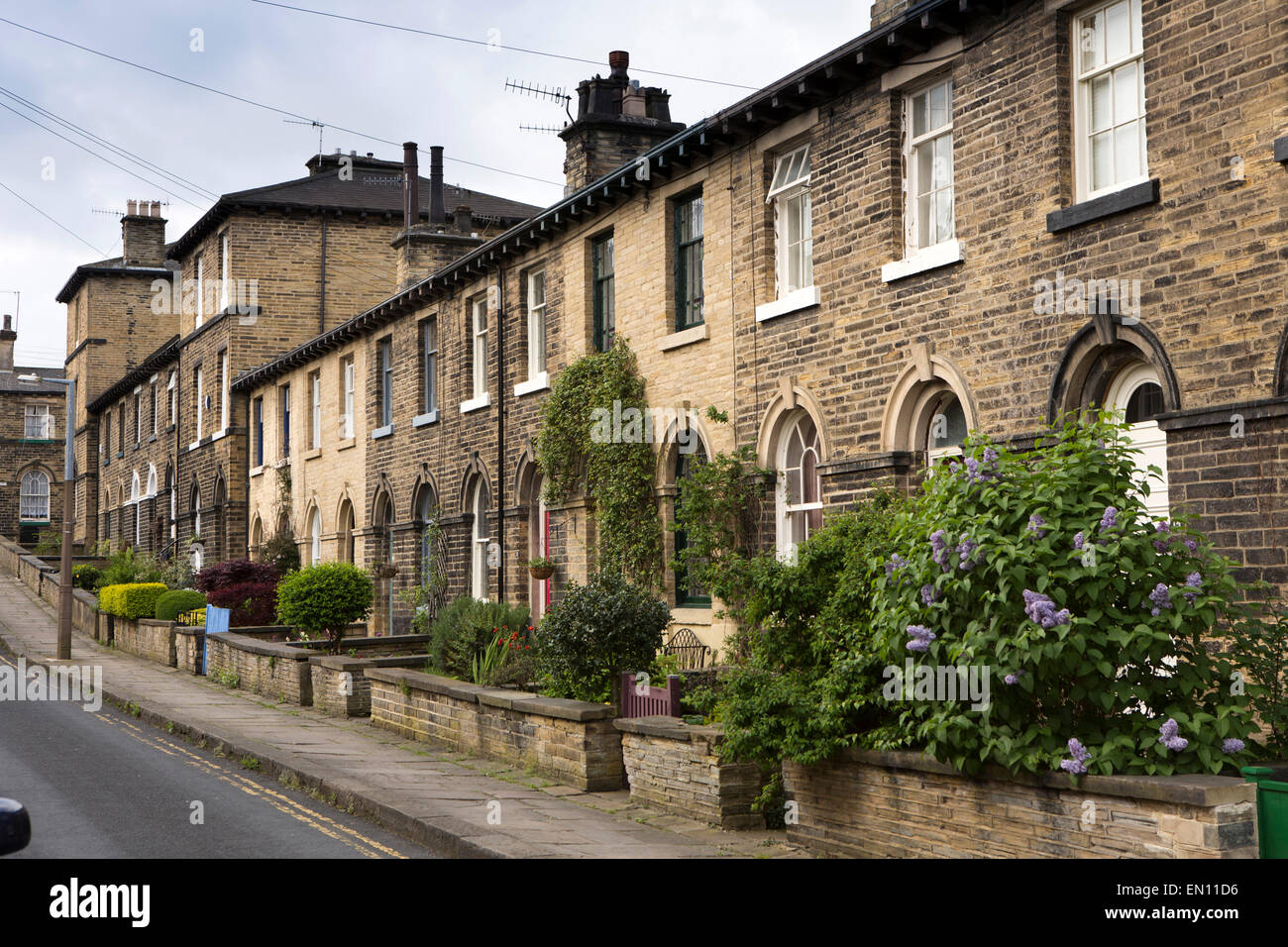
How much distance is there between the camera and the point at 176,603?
2731cm

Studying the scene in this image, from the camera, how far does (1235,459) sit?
9.48m

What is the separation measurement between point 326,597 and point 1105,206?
15.1 m

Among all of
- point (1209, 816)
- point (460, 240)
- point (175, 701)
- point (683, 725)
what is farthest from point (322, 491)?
→ point (1209, 816)

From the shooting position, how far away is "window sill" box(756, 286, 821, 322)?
46.6 feet

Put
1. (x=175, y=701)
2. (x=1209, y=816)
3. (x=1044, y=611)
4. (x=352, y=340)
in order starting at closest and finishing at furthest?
(x=1209, y=816) → (x=1044, y=611) → (x=175, y=701) → (x=352, y=340)

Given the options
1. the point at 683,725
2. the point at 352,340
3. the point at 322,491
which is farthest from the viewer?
the point at 322,491

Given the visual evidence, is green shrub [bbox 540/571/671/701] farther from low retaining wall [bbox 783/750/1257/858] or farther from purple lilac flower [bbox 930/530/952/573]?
purple lilac flower [bbox 930/530/952/573]

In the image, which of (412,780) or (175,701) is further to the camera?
(175,701)

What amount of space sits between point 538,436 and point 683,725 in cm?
932

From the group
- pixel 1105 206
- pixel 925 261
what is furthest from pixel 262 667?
pixel 1105 206

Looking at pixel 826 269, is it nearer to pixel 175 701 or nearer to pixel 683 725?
pixel 683 725

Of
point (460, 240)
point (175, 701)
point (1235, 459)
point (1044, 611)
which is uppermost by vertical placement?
point (460, 240)

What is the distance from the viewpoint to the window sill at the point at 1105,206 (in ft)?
33.6

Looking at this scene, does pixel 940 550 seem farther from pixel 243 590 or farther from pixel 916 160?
pixel 243 590
